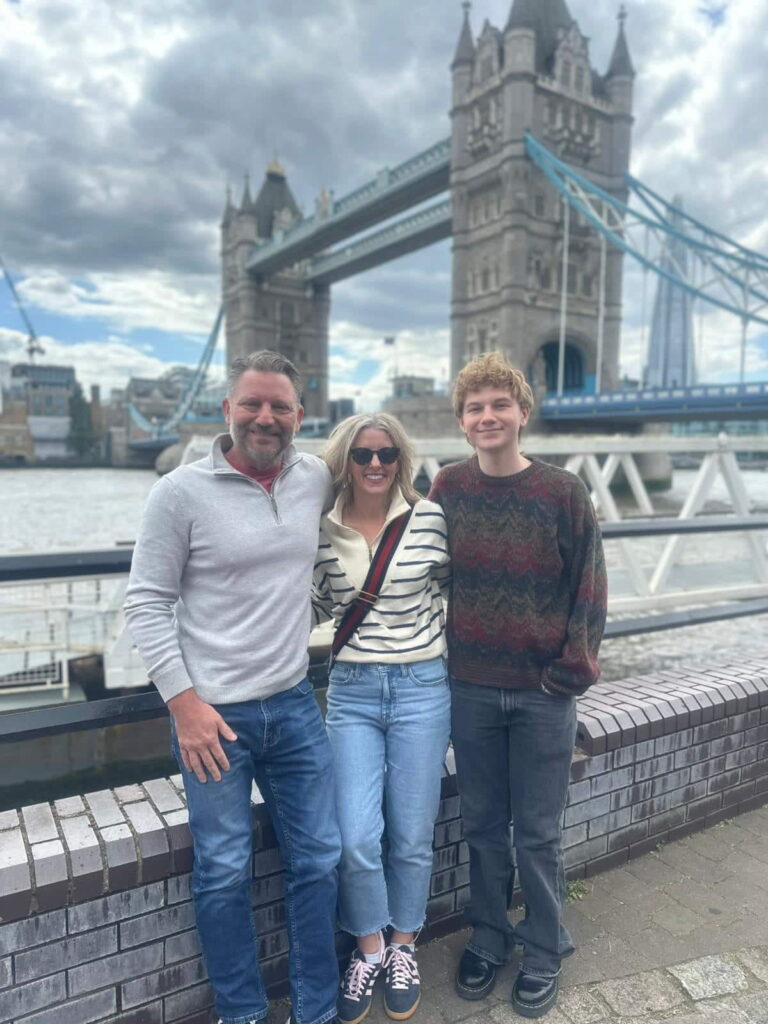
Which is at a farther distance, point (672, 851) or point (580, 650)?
point (672, 851)

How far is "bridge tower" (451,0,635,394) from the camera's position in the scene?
45250mm

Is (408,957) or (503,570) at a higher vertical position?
(503,570)

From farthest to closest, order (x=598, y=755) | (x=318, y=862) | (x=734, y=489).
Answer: (x=734, y=489) → (x=598, y=755) → (x=318, y=862)

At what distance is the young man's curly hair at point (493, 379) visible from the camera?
2072mm

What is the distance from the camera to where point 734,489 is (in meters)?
7.25

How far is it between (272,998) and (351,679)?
87cm

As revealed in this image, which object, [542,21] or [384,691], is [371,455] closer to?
[384,691]

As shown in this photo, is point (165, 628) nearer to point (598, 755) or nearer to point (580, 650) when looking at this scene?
point (580, 650)

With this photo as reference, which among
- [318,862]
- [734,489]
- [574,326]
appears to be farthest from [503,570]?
[574,326]

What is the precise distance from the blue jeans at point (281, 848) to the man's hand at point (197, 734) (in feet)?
0.17

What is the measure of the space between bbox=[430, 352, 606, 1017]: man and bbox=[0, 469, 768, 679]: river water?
6.22ft

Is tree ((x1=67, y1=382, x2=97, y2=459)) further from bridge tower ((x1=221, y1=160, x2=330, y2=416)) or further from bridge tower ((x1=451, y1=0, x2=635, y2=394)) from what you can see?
bridge tower ((x1=451, y1=0, x2=635, y2=394))

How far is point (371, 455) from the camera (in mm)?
2092

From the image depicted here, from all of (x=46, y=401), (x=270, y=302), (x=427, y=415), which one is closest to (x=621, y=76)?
(x=427, y=415)
